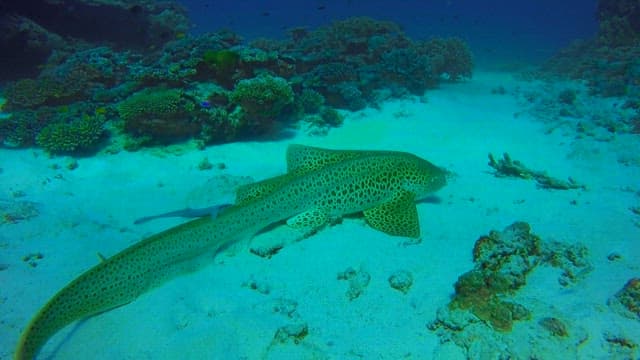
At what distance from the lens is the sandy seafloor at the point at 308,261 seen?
4.03 metres

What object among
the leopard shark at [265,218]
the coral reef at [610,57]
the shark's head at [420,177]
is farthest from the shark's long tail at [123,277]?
the coral reef at [610,57]

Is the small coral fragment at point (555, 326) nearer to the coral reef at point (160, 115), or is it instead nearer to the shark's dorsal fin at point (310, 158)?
the shark's dorsal fin at point (310, 158)

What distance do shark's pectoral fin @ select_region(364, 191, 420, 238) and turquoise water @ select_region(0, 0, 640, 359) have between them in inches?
1.4

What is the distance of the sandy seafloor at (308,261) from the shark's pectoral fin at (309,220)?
0.18 metres

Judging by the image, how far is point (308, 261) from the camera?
5348mm

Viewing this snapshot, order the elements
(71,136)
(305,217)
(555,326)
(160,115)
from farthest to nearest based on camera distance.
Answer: (160,115), (71,136), (305,217), (555,326)

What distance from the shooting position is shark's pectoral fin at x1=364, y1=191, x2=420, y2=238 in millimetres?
5691

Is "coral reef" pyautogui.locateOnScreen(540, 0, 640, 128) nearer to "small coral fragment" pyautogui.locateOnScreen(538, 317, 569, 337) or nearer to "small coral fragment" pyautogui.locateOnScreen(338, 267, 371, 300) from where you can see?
"small coral fragment" pyautogui.locateOnScreen(538, 317, 569, 337)

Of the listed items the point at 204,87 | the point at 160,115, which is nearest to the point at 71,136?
the point at 160,115

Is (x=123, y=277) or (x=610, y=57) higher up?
(x=610, y=57)

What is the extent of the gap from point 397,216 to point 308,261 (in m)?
1.57

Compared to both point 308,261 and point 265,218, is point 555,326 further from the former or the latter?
point 265,218

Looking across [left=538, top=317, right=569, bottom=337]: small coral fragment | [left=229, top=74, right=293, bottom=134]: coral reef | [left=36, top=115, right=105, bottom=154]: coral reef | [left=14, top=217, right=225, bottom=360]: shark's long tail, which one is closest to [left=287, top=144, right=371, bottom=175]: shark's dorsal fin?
[left=14, top=217, right=225, bottom=360]: shark's long tail

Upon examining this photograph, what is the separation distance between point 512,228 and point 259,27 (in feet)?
139
